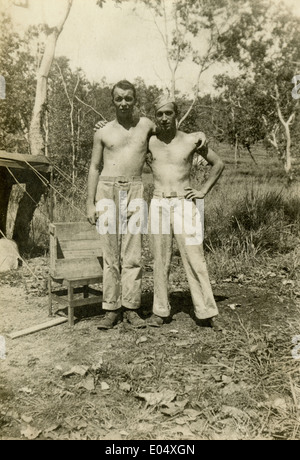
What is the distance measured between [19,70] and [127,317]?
17010 millimetres

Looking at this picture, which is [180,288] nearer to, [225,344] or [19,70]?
[225,344]

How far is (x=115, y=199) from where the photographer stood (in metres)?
4.06

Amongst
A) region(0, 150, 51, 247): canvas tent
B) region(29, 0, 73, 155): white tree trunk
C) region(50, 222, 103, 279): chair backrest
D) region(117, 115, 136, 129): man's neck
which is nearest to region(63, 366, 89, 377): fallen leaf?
region(50, 222, 103, 279): chair backrest

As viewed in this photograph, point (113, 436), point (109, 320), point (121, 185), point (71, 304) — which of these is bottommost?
point (113, 436)

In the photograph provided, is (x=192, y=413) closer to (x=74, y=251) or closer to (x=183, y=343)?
(x=183, y=343)

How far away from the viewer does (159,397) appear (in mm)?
2930

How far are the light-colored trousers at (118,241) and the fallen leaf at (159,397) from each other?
4.26 ft

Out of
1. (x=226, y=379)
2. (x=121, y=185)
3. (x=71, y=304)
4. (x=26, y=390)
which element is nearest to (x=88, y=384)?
(x=26, y=390)

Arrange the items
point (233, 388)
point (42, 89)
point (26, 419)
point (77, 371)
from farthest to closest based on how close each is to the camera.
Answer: point (42, 89) < point (77, 371) < point (233, 388) < point (26, 419)

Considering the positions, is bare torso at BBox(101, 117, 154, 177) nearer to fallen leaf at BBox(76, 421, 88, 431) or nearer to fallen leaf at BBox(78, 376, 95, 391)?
fallen leaf at BBox(78, 376, 95, 391)

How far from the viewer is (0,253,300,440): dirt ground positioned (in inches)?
104

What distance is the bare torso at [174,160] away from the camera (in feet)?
13.0

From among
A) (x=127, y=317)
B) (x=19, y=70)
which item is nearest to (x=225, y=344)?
(x=127, y=317)

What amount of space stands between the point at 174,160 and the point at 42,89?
5879 millimetres
